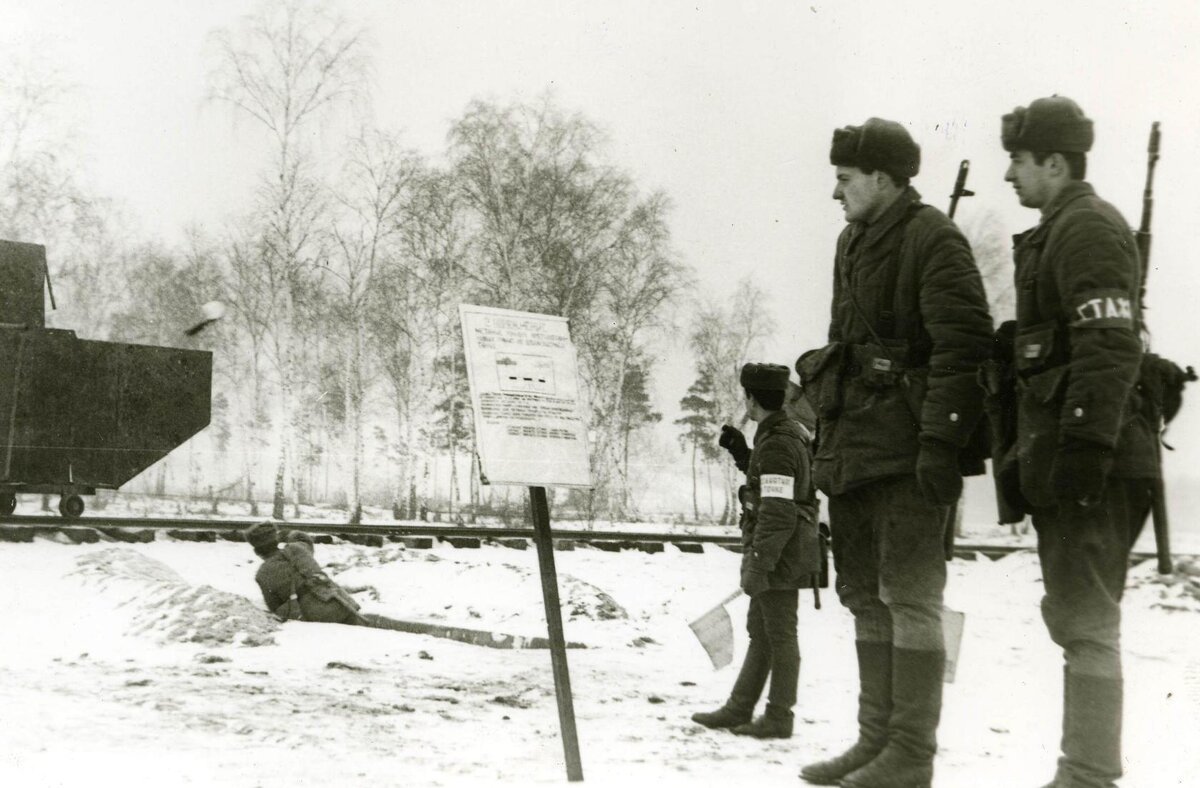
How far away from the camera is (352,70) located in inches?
711

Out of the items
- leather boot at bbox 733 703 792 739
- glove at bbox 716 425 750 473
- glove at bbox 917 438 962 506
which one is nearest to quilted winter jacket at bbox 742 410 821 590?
glove at bbox 716 425 750 473

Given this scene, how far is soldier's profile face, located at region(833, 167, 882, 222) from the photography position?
3783 mm

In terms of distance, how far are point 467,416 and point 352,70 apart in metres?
12.4

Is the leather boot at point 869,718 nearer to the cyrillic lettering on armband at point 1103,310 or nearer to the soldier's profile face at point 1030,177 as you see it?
the cyrillic lettering on armband at point 1103,310

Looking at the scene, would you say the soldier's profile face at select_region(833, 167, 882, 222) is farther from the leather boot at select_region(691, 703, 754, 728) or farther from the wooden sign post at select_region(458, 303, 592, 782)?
the leather boot at select_region(691, 703, 754, 728)

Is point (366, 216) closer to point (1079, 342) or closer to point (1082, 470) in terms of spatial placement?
point (1079, 342)

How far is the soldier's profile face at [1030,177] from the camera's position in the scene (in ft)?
11.0

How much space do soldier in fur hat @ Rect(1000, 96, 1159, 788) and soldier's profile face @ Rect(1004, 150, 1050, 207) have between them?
0.08 m

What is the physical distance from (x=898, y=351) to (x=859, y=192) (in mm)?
650

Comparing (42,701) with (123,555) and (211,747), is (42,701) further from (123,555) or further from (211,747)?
(123,555)

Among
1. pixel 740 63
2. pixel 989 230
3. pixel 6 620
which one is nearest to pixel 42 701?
pixel 6 620

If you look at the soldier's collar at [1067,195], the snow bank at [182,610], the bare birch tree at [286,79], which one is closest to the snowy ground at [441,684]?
the snow bank at [182,610]

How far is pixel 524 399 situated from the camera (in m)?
3.64

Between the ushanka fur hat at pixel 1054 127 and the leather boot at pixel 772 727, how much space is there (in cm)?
241
